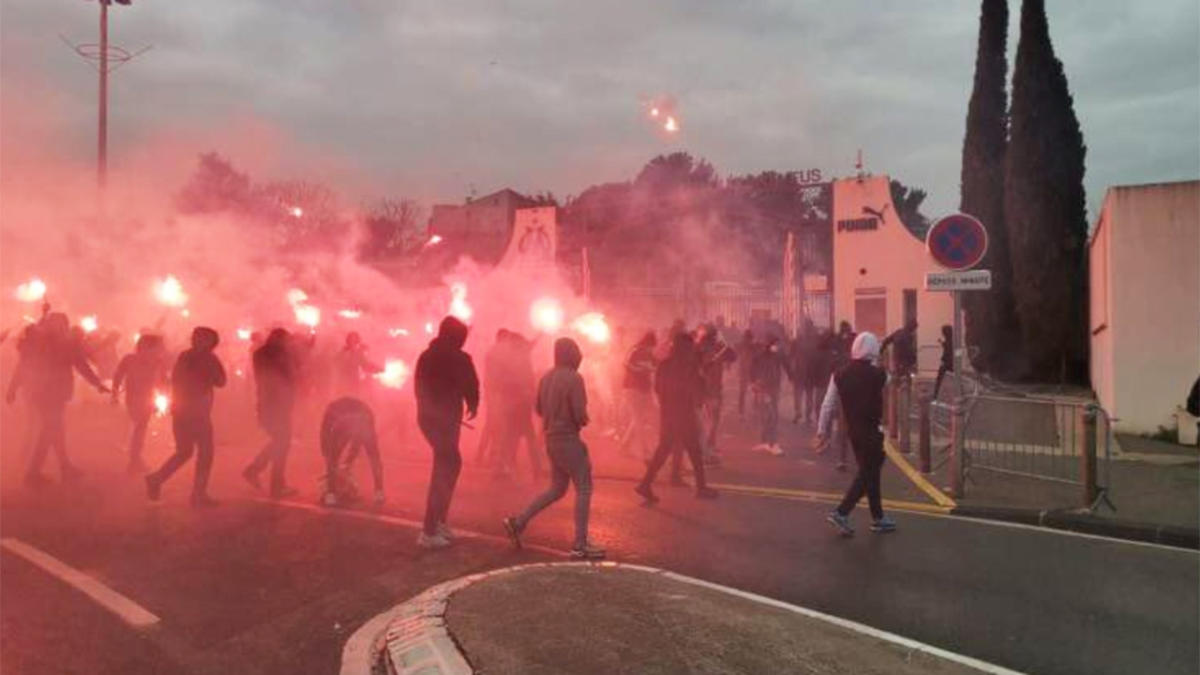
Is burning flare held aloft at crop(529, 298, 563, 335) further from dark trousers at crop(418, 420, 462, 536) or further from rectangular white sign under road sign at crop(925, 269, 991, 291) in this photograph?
dark trousers at crop(418, 420, 462, 536)

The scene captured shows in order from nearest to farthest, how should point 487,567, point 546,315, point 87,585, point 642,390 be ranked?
point 87,585
point 487,567
point 642,390
point 546,315

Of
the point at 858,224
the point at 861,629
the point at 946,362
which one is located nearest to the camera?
the point at 861,629

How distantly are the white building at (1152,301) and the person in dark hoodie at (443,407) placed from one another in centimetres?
1047

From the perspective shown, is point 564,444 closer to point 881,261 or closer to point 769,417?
point 769,417

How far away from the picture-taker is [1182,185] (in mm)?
12484

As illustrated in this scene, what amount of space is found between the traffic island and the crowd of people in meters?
1.39

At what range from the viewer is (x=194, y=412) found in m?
8.34

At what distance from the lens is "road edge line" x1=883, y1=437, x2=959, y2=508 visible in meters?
8.51

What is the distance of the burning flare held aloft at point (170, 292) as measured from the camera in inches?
694

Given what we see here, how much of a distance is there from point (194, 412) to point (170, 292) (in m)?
10.5

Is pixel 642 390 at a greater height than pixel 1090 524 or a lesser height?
greater

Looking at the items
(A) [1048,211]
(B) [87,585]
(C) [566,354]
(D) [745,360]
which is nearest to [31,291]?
(D) [745,360]

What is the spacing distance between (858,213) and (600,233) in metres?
12.6

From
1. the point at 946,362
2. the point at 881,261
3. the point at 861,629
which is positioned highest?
the point at 881,261
